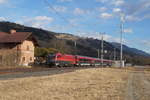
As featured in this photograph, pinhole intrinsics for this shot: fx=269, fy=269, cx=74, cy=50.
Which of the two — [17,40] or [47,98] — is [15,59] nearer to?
[17,40]

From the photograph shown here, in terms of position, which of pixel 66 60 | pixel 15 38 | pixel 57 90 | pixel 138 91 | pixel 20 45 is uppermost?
pixel 15 38

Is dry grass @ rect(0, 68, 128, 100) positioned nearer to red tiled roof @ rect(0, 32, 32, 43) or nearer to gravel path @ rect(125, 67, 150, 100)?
gravel path @ rect(125, 67, 150, 100)

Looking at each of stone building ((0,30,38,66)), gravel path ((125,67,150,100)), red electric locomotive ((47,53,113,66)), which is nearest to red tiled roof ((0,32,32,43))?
stone building ((0,30,38,66))

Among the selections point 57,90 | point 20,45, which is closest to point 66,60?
point 20,45

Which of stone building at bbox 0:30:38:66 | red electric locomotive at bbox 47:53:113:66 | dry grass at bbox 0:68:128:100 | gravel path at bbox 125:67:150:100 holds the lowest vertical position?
gravel path at bbox 125:67:150:100

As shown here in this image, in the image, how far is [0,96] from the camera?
12641 millimetres

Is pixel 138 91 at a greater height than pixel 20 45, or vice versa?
pixel 20 45

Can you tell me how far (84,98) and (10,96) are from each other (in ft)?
11.5

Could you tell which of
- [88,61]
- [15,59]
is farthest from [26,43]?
[88,61]

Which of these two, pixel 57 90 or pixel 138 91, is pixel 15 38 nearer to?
pixel 57 90

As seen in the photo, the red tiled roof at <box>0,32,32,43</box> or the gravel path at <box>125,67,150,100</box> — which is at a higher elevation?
the red tiled roof at <box>0,32,32,43</box>

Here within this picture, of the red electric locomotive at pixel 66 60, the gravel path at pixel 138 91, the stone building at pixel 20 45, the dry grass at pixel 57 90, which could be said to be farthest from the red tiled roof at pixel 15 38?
the dry grass at pixel 57 90

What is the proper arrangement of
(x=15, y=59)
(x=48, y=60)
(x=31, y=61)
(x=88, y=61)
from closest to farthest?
(x=15, y=59)
(x=48, y=60)
(x=31, y=61)
(x=88, y=61)

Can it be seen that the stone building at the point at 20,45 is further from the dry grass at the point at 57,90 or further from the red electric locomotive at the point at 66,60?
the dry grass at the point at 57,90
